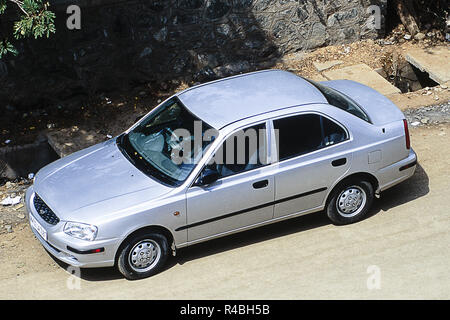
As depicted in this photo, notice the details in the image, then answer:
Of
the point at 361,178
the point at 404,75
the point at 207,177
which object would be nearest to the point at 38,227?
the point at 207,177

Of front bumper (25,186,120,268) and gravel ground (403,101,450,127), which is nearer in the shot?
front bumper (25,186,120,268)

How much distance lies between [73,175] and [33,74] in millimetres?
3171

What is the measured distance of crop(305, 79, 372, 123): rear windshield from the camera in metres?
8.83

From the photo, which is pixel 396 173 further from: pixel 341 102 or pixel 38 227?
pixel 38 227

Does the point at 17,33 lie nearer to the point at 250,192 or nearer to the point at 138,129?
the point at 138,129

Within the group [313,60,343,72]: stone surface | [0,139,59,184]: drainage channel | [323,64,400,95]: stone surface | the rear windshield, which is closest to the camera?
the rear windshield

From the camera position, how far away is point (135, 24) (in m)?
11.6

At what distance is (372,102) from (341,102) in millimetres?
648

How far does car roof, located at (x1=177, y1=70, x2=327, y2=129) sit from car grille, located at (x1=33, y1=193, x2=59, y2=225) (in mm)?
1991

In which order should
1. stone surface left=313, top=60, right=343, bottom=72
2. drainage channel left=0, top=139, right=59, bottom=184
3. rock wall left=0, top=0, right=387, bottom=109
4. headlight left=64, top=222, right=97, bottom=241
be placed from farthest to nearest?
stone surface left=313, top=60, right=343, bottom=72, rock wall left=0, top=0, right=387, bottom=109, drainage channel left=0, top=139, right=59, bottom=184, headlight left=64, top=222, right=97, bottom=241

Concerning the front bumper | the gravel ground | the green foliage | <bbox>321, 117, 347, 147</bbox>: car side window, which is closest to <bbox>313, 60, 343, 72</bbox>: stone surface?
the gravel ground

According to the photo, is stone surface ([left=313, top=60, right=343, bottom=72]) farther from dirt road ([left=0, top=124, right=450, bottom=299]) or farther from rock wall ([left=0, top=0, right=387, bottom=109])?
dirt road ([left=0, top=124, right=450, bottom=299])

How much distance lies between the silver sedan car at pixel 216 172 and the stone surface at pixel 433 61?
3571mm

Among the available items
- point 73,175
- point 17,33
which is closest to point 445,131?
point 73,175
